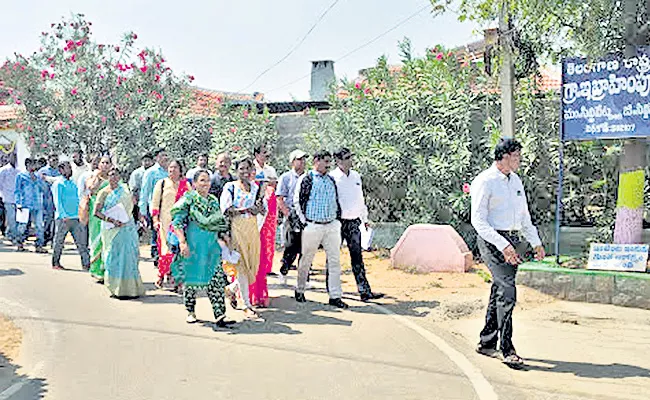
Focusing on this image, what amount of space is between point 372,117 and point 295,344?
7.41m

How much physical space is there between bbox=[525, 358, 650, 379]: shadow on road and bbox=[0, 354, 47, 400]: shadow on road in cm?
387

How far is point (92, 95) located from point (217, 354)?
13.2m

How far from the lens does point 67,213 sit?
445 inches

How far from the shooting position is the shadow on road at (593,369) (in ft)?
19.4

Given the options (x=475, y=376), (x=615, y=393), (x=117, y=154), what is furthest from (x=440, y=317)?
(x=117, y=154)

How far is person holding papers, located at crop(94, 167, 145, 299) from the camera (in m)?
9.11

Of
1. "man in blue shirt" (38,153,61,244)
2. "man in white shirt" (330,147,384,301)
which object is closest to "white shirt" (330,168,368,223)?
"man in white shirt" (330,147,384,301)

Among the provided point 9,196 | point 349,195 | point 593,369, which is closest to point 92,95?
point 9,196

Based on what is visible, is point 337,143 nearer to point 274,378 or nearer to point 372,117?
point 372,117

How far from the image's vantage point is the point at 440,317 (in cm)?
821

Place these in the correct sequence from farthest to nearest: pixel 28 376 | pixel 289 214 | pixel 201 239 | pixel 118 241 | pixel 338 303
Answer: pixel 289 214, pixel 118 241, pixel 338 303, pixel 201 239, pixel 28 376

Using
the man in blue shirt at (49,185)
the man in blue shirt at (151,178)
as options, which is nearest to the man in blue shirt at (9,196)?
the man in blue shirt at (49,185)

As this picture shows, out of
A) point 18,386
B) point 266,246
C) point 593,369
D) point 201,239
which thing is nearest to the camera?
point 18,386

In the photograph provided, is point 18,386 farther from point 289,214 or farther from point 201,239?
point 289,214
